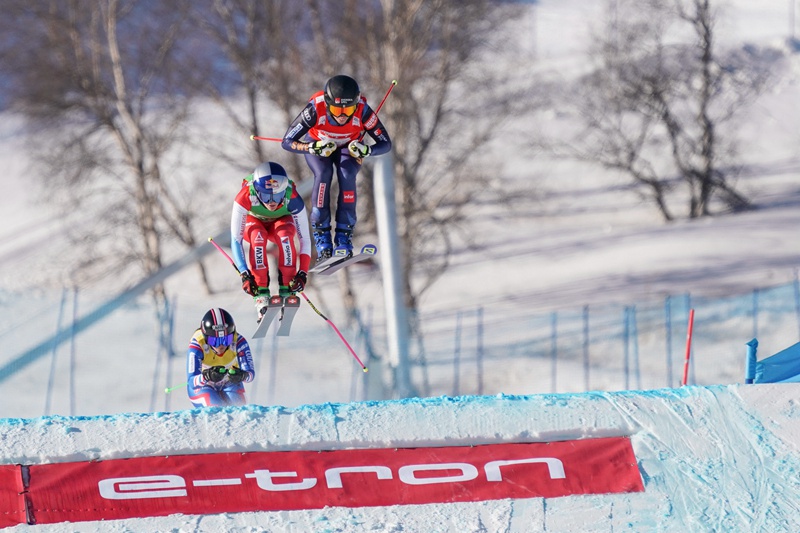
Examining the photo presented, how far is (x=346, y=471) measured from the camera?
7590 millimetres

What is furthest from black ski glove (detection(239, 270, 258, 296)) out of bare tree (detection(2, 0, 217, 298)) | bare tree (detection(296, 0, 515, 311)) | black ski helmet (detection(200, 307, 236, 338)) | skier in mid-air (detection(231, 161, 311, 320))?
bare tree (detection(2, 0, 217, 298))

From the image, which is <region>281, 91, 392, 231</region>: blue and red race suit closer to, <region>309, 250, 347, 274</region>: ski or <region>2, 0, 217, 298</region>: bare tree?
<region>309, 250, 347, 274</region>: ski

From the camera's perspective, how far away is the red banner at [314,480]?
24.4 feet

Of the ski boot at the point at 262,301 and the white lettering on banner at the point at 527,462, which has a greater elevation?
the ski boot at the point at 262,301

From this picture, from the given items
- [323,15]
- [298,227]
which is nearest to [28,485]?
[298,227]

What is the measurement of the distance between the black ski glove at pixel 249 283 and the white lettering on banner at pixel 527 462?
2.58 m

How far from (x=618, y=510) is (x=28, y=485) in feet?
15.5

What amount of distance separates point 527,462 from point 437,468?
74 centimetres

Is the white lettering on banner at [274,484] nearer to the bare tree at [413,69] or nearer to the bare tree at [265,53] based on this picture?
the bare tree at [413,69]

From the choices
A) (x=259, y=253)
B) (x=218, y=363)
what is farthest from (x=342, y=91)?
(x=218, y=363)

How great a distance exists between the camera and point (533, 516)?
7.28 m

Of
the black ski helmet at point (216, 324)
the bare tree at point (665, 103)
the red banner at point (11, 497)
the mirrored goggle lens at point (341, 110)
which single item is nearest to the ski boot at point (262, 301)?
the black ski helmet at point (216, 324)

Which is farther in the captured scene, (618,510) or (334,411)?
(334,411)

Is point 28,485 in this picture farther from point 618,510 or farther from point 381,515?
point 618,510
